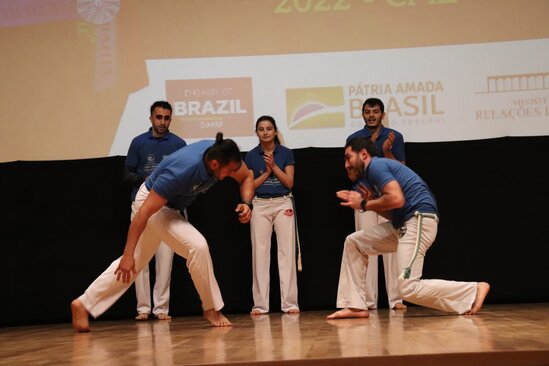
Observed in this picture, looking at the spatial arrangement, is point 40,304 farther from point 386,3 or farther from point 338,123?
point 386,3

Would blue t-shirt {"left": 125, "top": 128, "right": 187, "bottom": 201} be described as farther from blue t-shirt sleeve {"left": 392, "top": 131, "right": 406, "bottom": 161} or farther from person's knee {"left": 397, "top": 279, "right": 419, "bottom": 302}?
person's knee {"left": 397, "top": 279, "right": 419, "bottom": 302}

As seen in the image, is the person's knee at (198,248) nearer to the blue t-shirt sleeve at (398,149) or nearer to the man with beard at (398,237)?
the man with beard at (398,237)

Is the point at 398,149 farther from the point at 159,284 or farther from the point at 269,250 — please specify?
the point at 159,284

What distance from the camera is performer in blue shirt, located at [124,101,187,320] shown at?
19.4 feet

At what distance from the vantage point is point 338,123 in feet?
21.3

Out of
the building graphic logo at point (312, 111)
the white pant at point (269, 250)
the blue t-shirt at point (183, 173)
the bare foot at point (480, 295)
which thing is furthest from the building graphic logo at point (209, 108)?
the bare foot at point (480, 295)

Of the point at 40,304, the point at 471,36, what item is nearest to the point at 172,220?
the point at 40,304

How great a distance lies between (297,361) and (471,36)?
447cm

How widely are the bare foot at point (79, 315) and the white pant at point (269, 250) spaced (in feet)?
5.48

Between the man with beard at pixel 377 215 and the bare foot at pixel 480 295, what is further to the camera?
the man with beard at pixel 377 215

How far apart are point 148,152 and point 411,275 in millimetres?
2402

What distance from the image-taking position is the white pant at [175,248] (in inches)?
174

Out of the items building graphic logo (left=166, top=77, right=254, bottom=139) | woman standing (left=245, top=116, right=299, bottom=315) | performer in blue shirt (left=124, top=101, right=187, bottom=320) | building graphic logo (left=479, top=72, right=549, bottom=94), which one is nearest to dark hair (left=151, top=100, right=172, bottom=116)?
performer in blue shirt (left=124, top=101, right=187, bottom=320)

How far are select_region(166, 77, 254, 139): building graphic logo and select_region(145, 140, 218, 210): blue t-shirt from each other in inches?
81.4
